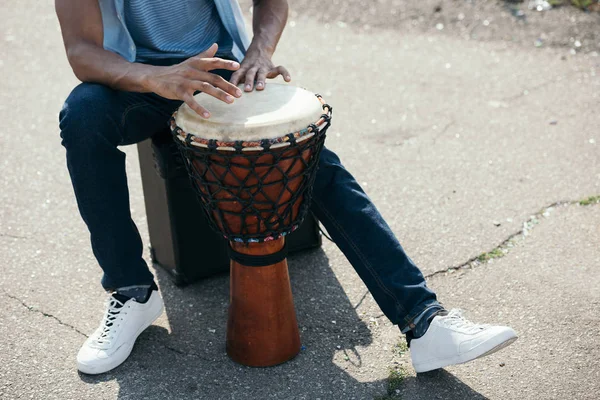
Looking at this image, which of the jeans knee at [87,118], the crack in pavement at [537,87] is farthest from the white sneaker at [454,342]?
the crack in pavement at [537,87]

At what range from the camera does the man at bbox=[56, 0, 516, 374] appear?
2.13 m

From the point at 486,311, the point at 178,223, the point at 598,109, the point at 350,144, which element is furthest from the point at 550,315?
the point at 598,109

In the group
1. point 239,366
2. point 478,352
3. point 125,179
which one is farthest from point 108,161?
point 478,352

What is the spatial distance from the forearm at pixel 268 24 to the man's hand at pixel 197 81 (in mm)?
431

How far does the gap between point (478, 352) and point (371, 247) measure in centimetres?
42

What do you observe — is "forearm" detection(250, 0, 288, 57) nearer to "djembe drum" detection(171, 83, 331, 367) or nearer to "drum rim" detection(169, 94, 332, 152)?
"djembe drum" detection(171, 83, 331, 367)

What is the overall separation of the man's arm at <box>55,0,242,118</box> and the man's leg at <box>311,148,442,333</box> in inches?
16.7

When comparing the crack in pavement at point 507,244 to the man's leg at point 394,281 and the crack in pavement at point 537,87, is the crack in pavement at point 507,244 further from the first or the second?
the crack in pavement at point 537,87

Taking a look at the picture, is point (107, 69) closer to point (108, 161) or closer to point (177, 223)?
point (108, 161)

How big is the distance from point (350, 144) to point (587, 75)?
148cm

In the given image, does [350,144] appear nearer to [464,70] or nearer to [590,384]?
[464,70]

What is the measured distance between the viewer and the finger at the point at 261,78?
225 centimetres

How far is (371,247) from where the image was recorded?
88.6 inches

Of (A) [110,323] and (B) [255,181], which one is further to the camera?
(A) [110,323]
